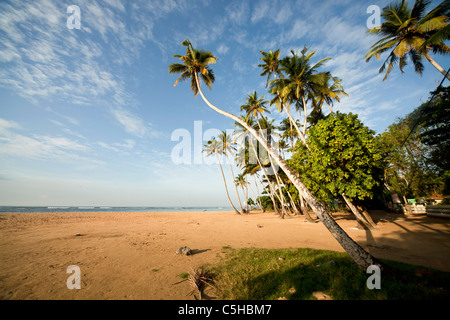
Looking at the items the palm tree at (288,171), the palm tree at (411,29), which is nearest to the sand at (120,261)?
the palm tree at (288,171)

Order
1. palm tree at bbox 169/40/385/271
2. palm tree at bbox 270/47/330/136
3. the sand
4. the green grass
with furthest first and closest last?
palm tree at bbox 270/47/330/136
palm tree at bbox 169/40/385/271
the sand
the green grass

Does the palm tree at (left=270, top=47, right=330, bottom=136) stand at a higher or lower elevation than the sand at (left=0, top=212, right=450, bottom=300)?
higher

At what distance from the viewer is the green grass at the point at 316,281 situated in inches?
151

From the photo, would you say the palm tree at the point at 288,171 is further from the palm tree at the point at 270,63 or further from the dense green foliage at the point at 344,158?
the palm tree at the point at 270,63

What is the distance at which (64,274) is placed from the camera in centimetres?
527

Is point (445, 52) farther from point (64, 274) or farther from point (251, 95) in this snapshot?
point (64, 274)

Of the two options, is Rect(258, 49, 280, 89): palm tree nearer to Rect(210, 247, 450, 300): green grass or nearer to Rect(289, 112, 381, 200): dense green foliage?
Rect(289, 112, 381, 200): dense green foliage

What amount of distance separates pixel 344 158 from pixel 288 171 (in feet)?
27.7

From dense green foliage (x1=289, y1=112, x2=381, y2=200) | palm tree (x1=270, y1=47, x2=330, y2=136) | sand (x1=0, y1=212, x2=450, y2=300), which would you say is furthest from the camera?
palm tree (x1=270, y1=47, x2=330, y2=136)

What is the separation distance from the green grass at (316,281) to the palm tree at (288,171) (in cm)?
48

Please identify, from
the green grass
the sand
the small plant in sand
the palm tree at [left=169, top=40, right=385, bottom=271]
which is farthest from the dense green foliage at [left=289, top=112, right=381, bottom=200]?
the small plant in sand

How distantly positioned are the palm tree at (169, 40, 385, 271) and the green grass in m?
0.48

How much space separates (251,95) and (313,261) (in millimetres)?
22852

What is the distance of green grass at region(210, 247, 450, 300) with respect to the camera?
3836 millimetres
